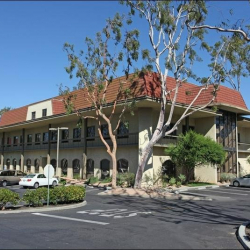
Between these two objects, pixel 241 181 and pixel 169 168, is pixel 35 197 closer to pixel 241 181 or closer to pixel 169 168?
pixel 169 168

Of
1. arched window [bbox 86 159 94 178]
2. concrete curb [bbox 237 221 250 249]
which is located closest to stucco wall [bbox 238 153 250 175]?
arched window [bbox 86 159 94 178]

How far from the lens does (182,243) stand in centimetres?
862

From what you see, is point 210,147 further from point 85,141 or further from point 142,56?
point 85,141

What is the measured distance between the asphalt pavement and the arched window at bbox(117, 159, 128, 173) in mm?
14764

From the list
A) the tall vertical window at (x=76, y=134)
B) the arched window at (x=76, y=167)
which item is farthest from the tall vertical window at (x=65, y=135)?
the arched window at (x=76, y=167)

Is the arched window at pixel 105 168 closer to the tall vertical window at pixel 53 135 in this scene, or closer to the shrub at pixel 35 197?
the tall vertical window at pixel 53 135

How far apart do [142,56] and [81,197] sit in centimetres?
1202

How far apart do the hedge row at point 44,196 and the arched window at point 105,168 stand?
48.2 feet

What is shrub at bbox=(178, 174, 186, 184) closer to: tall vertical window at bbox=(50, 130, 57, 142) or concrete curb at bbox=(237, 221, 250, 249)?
tall vertical window at bbox=(50, 130, 57, 142)

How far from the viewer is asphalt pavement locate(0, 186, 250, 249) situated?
8500 millimetres

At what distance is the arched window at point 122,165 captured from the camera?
100 feet

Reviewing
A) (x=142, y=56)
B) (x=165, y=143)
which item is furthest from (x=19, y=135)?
(x=142, y=56)

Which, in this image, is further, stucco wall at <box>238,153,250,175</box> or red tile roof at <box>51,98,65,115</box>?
stucco wall at <box>238,153,250,175</box>

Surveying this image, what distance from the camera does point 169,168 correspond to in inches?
1221
